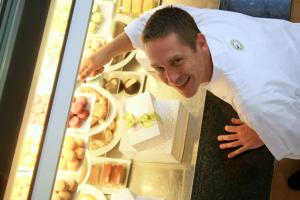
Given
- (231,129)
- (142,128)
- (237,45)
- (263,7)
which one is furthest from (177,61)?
(263,7)

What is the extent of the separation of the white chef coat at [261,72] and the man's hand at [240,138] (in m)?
0.29

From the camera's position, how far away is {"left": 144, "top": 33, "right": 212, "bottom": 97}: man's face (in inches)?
53.6

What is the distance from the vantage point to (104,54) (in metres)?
1.75

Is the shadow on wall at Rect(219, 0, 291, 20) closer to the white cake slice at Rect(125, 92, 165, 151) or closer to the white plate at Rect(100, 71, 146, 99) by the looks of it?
the white plate at Rect(100, 71, 146, 99)

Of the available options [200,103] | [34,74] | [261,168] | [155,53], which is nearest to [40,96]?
[34,74]

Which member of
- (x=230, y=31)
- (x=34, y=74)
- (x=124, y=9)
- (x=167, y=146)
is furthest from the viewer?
(x=124, y=9)

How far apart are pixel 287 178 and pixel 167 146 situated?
741mm

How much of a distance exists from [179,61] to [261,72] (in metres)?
0.29

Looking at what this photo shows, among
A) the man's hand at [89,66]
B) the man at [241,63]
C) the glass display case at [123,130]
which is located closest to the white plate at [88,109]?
the glass display case at [123,130]

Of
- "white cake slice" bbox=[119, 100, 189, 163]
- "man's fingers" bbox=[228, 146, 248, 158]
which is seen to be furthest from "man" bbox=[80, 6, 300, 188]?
"man's fingers" bbox=[228, 146, 248, 158]

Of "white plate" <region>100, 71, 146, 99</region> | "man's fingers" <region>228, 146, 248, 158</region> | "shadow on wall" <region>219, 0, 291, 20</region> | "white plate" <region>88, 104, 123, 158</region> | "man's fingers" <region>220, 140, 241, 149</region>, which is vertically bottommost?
"white plate" <region>88, 104, 123, 158</region>

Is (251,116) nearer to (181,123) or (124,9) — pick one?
(181,123)

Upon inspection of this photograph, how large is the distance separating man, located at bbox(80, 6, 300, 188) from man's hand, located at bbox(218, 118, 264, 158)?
1.00ft

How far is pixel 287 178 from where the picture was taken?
1.97 metres
